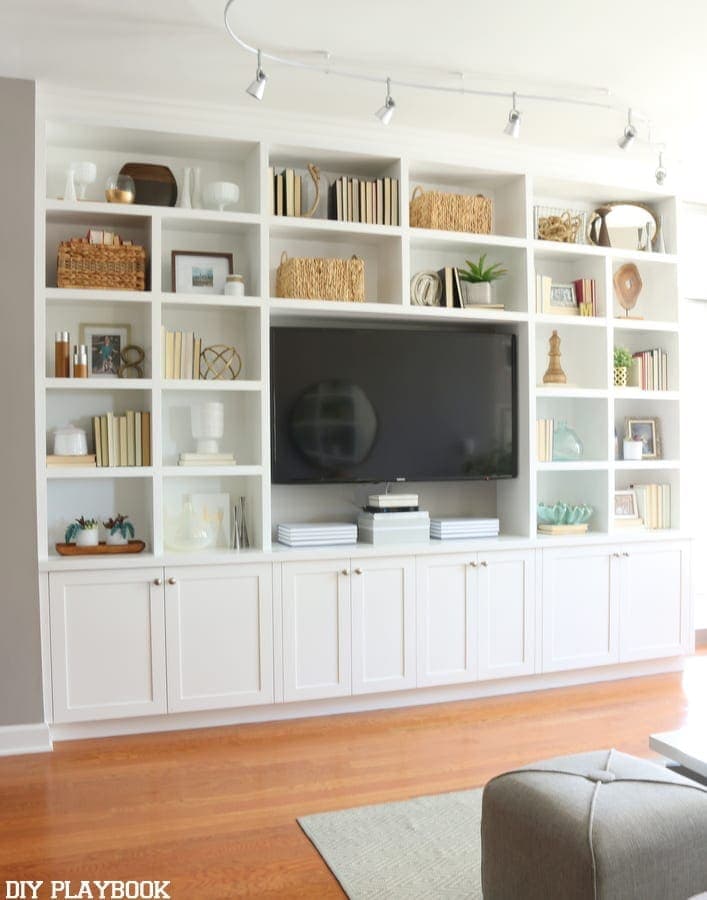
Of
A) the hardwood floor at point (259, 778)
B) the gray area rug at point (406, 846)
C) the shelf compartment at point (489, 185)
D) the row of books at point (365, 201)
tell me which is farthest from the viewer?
the shelf compartment at point (489, 185)

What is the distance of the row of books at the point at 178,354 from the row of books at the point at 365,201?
0.95m

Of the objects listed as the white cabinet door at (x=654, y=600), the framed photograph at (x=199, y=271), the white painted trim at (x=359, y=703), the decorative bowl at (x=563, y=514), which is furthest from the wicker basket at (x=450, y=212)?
the white painted trim at (x=359, y=703)

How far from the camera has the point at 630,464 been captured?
473cm

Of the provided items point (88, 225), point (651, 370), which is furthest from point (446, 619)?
point (88, 225)

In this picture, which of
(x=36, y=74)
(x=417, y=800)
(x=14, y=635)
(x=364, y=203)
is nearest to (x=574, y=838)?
(x=417, y=800)

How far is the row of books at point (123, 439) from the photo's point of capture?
388 centimetres

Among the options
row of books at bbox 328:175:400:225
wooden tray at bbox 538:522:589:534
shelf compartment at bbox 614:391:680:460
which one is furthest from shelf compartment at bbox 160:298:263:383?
shelf compartment at bbox 614:391:680:460

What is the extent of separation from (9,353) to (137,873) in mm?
2092

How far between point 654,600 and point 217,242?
3.02 metres

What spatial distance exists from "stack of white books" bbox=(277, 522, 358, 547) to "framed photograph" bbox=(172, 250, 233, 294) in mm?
1195

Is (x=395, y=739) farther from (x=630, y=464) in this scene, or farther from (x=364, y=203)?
(x=364, y=203)

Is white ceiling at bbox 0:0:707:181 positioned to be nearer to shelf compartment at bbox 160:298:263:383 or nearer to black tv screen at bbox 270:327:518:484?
shelf compartment at bbox 160:298:263:383

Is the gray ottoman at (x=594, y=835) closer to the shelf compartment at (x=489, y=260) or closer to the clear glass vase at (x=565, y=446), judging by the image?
the clear glass vase at (x=565, y=446)

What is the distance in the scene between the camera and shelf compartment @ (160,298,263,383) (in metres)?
4.11
